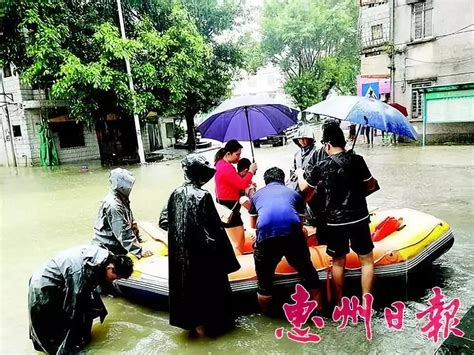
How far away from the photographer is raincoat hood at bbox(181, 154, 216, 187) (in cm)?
345

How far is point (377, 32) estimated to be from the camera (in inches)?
861

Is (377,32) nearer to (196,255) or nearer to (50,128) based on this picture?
(50,128)

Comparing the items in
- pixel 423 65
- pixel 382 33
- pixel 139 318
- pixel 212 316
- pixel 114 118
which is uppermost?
pixel 382 33

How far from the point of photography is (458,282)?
4.49 m

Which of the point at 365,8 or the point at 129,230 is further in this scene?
the point at 365,8

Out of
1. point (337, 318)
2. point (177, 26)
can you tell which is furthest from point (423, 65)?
point (337, 318)

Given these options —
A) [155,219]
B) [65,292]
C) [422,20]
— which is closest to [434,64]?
[422,20]

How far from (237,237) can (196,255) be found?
133 centimetres

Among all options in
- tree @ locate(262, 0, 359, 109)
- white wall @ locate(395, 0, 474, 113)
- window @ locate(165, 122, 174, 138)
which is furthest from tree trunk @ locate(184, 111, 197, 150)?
tree @ locate(262, 0, 359, 109)

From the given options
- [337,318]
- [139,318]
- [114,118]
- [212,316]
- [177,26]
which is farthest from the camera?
[114,118]

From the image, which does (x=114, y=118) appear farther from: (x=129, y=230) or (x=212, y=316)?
(x=212, y=316)

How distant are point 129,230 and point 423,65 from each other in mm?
17258

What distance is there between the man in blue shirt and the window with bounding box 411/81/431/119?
54.6ft

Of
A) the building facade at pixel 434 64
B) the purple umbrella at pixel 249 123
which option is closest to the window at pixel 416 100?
the building facade at pixel 434 64
